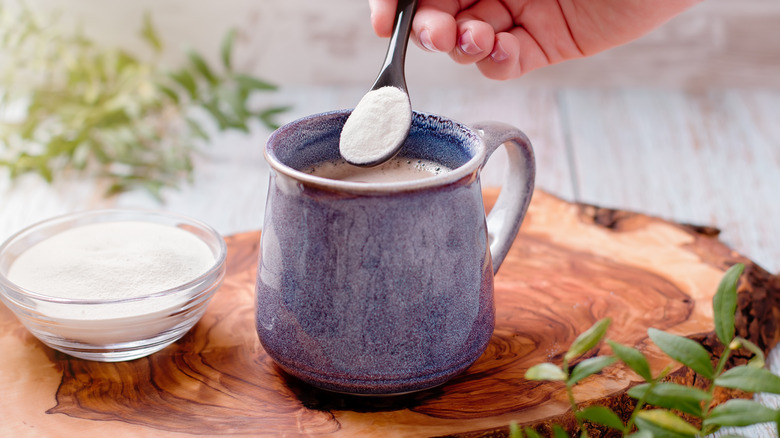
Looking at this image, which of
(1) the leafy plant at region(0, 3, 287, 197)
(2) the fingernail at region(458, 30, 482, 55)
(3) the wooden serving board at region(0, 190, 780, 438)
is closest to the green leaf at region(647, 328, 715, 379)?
(3) the wooden serving board at region(0, 190, 780, 438)

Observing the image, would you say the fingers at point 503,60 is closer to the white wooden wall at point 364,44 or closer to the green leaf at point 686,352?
the green leaf at point 686,352

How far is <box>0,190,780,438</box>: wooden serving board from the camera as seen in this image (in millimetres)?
672

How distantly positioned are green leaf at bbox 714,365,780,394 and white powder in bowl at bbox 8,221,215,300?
1.62ft

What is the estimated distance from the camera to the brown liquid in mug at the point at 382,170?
75cm

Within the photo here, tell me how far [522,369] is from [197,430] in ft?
1.00

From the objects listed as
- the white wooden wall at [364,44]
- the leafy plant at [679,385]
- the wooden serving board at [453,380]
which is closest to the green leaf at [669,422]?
the leafy plant at [679,385]

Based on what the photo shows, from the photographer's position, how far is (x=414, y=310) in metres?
0.65

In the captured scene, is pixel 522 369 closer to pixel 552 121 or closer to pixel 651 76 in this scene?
pixel 552 121

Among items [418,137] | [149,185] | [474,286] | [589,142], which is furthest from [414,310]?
[589,142]

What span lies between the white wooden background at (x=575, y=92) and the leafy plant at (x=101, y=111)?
6 centimetres

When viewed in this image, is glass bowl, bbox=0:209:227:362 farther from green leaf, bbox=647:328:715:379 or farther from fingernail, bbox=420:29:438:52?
green leaf, bbox=647:328:715:379

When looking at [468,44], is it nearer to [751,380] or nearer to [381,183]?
[381,183]

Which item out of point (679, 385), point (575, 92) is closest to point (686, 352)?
point (679, 385)

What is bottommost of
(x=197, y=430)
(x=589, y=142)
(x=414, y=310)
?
(x=589, y=142)
